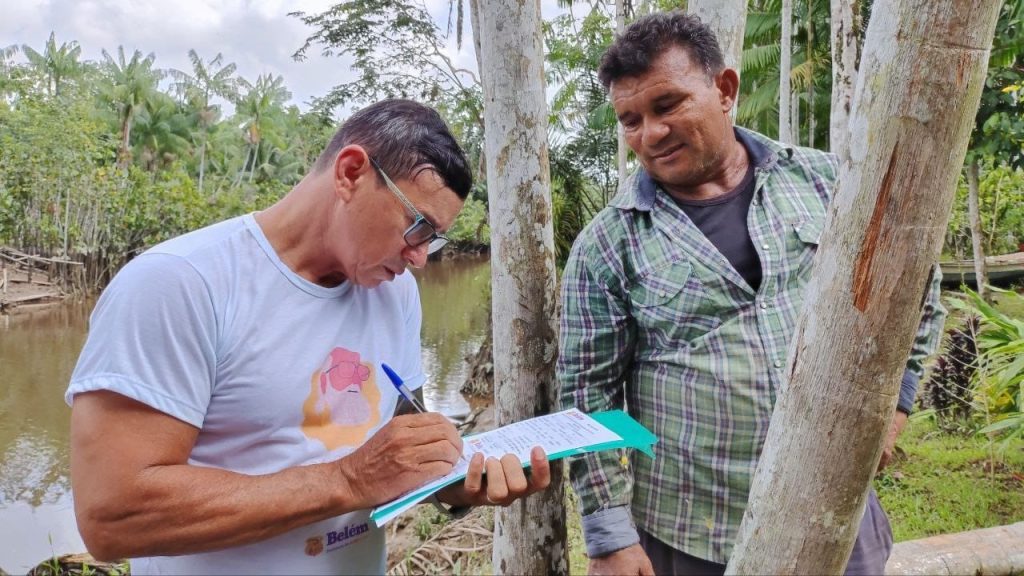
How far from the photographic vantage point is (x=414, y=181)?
1.51 m

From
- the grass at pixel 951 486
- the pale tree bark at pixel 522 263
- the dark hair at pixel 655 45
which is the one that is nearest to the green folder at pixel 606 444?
the pale tree bark at pixel 522 263

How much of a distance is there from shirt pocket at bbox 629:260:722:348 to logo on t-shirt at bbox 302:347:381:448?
2.38 ft

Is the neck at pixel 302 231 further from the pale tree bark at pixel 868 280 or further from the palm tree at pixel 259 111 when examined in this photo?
the palm tree at pixel 259 111

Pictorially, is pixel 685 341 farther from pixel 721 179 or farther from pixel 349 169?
pixel 349 169

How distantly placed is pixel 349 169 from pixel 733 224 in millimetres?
1037

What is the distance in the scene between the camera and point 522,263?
7.21ft

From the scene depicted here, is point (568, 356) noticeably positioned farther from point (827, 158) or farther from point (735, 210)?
point (827, 158)

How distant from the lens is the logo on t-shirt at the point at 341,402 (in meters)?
1.43

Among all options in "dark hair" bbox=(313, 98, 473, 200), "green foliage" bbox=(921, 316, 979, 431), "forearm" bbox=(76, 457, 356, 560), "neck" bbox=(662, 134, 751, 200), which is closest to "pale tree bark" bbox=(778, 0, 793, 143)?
"green foliage" bbox=(921, 316, 979, 431)

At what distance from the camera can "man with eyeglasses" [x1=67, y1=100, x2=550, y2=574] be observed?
1184 millimetres

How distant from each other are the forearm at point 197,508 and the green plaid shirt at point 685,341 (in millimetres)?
796

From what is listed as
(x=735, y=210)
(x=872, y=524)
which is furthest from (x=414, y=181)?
(x=872, y=524)

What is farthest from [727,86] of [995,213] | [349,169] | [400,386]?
[995,213]

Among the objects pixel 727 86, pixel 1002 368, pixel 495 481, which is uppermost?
pixel 727 86
